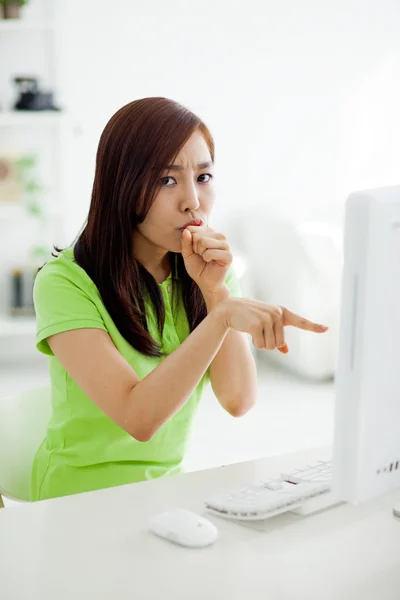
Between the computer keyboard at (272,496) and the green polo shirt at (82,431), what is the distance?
331 millimetres

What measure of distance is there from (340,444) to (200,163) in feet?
2.32

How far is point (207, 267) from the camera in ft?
4.81

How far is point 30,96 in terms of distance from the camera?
4.04 metres

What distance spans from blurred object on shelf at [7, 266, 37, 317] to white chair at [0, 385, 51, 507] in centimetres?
263

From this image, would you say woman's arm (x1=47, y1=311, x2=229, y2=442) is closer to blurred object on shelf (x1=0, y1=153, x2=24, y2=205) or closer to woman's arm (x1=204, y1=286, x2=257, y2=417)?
woman's arm (x1=204, y1=286, x2=257, y2=417)

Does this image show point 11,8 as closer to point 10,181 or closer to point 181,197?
point 10,181

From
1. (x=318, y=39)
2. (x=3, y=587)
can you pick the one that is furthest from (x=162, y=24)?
(x=3, y=587)

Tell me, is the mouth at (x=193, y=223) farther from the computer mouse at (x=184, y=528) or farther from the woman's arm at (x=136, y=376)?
the computer mouse at (x=184, y=528)

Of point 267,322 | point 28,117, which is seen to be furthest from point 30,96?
point 267,322

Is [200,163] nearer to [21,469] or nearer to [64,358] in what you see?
[64,358]

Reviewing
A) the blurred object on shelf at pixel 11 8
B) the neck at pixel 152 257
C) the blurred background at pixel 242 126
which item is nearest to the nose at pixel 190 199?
the neck at pixel 152 257

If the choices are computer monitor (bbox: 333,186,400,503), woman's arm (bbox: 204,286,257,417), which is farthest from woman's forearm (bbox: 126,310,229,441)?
computer monitor (bbox: 333,186,400,503)

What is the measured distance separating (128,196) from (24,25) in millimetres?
2907

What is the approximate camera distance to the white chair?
59.4 inches
